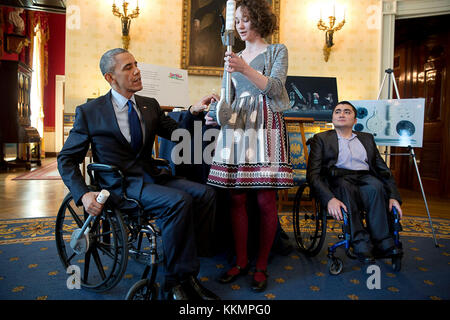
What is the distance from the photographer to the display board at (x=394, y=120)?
2834 mm

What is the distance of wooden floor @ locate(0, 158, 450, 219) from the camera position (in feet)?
11.0

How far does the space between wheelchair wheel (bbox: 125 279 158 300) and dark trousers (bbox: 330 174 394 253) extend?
1.16 metres

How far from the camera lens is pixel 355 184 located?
2.13 metres

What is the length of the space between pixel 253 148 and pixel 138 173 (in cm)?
62

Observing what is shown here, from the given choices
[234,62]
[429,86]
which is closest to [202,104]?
[234,62]

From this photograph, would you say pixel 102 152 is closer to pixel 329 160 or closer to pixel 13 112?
pixel 329 160

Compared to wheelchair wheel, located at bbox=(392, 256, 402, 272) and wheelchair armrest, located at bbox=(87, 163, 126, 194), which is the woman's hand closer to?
wheelchair armrest, located at bbox=(87, 163, 126, 194)

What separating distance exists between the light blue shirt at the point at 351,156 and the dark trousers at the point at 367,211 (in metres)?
0.17

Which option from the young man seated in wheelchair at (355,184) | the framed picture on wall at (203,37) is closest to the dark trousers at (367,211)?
the young man seated in wheelchair at (355,184)

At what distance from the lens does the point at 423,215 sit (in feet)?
11.8

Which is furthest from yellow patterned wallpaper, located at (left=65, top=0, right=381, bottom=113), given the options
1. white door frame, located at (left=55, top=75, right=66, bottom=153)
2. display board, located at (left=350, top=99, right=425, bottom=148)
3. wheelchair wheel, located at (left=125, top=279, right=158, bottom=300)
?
white door frame, located at (left=55, top=75, right=66, bottom=153)
